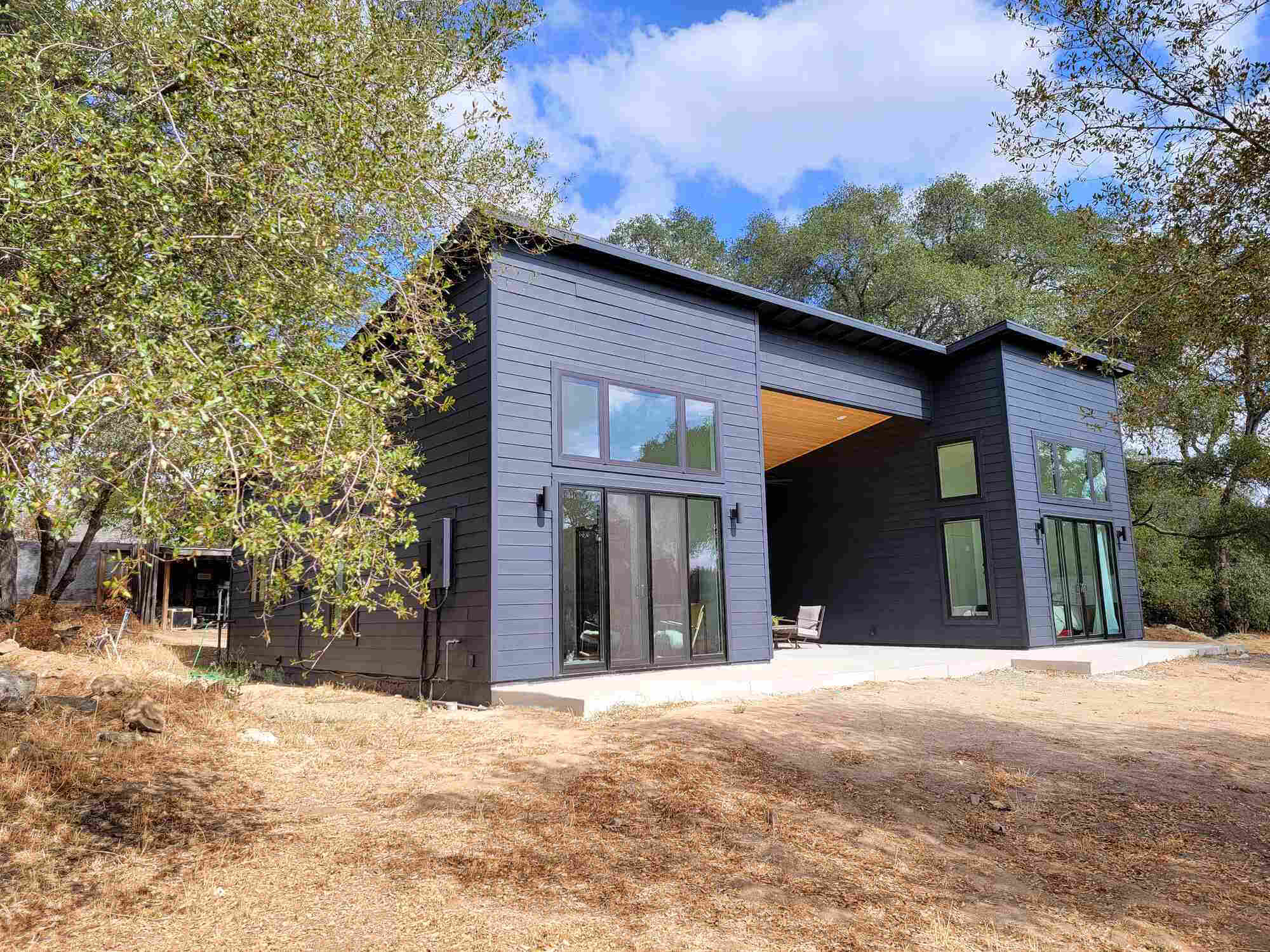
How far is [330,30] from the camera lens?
405cm

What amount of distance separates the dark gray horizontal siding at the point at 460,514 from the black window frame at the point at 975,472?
24.9 ft

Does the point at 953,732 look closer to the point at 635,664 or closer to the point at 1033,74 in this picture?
the point at 635,664

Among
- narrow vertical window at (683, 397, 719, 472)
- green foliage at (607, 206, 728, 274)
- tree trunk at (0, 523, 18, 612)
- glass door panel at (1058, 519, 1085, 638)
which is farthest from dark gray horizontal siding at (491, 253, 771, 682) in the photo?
green foliage at (607, 206, 728, 274)

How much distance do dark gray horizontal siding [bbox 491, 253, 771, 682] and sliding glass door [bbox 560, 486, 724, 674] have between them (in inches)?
5.7

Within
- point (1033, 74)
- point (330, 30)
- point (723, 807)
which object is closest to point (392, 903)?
point (723, 807)

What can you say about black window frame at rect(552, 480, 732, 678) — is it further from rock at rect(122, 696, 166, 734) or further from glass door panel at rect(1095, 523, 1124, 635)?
glass door panel at rect(1095, 523, 1124, 635)

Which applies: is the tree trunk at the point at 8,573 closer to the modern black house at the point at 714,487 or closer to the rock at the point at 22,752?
the modern black house at the point at 714,487

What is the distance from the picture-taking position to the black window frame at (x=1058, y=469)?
11.7 metres

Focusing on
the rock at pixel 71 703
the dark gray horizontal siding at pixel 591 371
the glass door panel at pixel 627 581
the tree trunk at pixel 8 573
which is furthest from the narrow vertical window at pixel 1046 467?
the tree trunk at pixel 8 573

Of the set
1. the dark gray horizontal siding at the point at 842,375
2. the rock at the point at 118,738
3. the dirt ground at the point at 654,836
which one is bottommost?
the dirt ground at the point at 654,836

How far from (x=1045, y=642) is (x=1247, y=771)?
21.1ft

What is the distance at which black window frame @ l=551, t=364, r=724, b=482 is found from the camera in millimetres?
7762

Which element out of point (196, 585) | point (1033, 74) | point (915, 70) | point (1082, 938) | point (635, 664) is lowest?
point (1082, 938)

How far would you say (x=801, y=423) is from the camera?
1237 centimetres
